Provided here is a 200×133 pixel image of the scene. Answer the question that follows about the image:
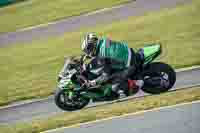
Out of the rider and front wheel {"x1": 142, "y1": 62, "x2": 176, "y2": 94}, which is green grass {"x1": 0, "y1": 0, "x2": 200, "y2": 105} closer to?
front wheel {"x1": 142, "y1": 62, "x2": 176, "y2": 94}

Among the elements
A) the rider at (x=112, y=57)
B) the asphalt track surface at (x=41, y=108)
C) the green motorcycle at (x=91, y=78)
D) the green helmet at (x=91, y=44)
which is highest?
the green helmet at (x=91, y=44)

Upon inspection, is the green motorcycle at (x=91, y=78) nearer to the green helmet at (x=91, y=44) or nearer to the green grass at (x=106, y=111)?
the green grass at (x=106, y=111)

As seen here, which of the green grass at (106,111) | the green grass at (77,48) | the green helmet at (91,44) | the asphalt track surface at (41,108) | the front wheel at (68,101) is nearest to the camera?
the green helmet at (91,44)

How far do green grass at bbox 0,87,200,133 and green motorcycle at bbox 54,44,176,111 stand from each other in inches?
8.6

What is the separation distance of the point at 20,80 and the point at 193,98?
6.93 meters

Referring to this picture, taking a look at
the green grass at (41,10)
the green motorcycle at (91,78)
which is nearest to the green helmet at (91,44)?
the green motorcycle at (91,78)

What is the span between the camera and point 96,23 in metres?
19.5

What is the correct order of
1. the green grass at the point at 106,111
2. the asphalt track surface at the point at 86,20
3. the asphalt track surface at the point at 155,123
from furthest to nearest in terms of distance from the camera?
the asphalt track surface at the point at 86,20 → the green grass at the point at 106,111 → the asphalt track surface at the point at 155,123

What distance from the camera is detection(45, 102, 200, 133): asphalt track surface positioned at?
1020 centimetres

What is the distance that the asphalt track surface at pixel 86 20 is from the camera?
1941 cm

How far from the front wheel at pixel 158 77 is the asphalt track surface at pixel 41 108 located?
Answer: 384 millimetres

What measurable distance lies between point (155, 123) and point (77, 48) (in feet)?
25.2

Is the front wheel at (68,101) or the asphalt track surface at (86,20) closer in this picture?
the front wheel at (68,101)

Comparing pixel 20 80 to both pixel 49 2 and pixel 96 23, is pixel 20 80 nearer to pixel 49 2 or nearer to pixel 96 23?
pixel 96 23
